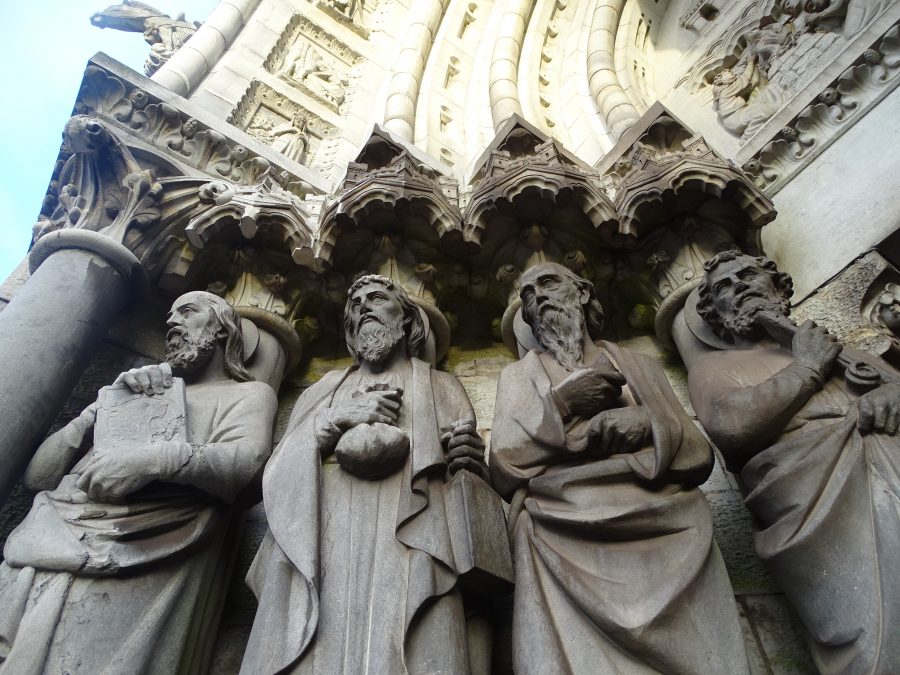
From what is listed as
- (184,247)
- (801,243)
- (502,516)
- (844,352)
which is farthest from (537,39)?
(502,516)

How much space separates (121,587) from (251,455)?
608 mm

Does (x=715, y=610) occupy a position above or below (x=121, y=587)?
below

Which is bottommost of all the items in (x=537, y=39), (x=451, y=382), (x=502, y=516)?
(x=502, y=516)

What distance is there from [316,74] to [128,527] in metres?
5.09

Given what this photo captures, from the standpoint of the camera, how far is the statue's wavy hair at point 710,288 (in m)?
2.79

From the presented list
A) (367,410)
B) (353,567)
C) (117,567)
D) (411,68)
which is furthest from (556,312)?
(411,68)

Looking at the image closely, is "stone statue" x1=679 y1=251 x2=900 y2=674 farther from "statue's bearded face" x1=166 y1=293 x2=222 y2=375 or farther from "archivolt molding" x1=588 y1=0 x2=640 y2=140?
"archivolt molding" x1=588 y1=0 x2=640 y2=140

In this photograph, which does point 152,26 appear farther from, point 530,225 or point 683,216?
point 683,216

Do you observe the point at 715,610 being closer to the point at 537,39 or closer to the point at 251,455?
the point at 251,455

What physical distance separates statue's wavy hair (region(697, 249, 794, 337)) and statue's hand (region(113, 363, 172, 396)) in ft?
7.75

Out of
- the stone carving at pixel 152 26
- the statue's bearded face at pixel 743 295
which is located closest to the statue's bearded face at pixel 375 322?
the statue's bearded face at pixel 743 295

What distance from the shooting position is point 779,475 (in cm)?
205

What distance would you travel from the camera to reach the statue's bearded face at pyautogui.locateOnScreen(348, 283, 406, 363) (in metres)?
2.89

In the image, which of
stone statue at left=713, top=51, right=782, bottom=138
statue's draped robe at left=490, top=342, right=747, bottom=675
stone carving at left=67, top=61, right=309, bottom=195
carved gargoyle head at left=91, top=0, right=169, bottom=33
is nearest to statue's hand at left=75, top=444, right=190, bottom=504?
statue's draped robe at left=490, top=342, right=747, bottom=675
